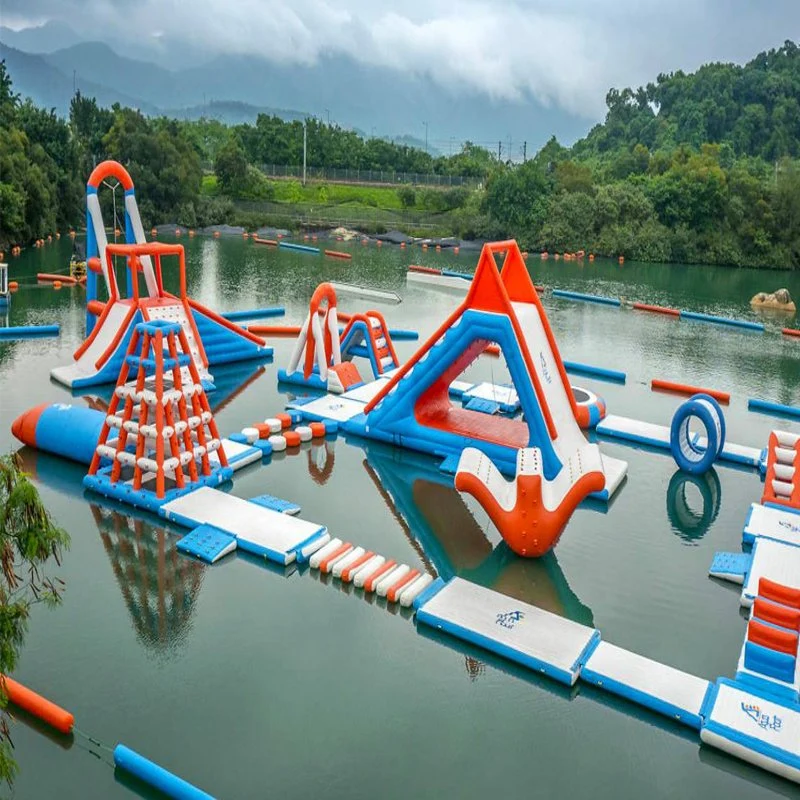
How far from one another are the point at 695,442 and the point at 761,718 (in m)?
7.91

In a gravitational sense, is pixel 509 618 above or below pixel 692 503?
below

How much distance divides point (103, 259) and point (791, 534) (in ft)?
49.6

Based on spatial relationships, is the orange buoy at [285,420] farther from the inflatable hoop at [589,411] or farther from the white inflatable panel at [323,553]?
the inflatable hoop at [589,411]

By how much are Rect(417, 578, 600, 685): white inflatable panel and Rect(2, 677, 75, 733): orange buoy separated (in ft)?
13.2

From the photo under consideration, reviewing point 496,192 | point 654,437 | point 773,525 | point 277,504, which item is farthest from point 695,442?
point 496,192

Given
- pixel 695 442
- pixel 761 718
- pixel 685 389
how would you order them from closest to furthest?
pixel 761 718, pixel 695 442, pixel 685 389

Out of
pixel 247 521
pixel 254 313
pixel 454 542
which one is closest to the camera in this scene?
pixel 247 521

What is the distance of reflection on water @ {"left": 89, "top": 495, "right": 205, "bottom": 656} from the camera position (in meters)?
9.82

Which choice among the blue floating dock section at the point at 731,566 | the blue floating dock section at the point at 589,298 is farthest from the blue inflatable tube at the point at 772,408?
the blue floating dock section at the point at 589,298

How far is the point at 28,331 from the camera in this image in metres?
23.0

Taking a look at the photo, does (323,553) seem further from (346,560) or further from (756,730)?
(756,730)

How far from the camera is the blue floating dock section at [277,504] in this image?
41.7 ft

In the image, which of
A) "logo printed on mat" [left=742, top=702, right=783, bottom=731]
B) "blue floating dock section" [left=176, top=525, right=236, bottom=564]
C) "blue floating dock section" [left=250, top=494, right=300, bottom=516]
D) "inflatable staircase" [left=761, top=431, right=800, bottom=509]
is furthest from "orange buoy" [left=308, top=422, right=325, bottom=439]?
"logo printed on mat" [left=742, top=702, right=783, bottom=731]

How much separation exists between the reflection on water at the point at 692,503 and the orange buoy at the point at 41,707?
8.68 m
